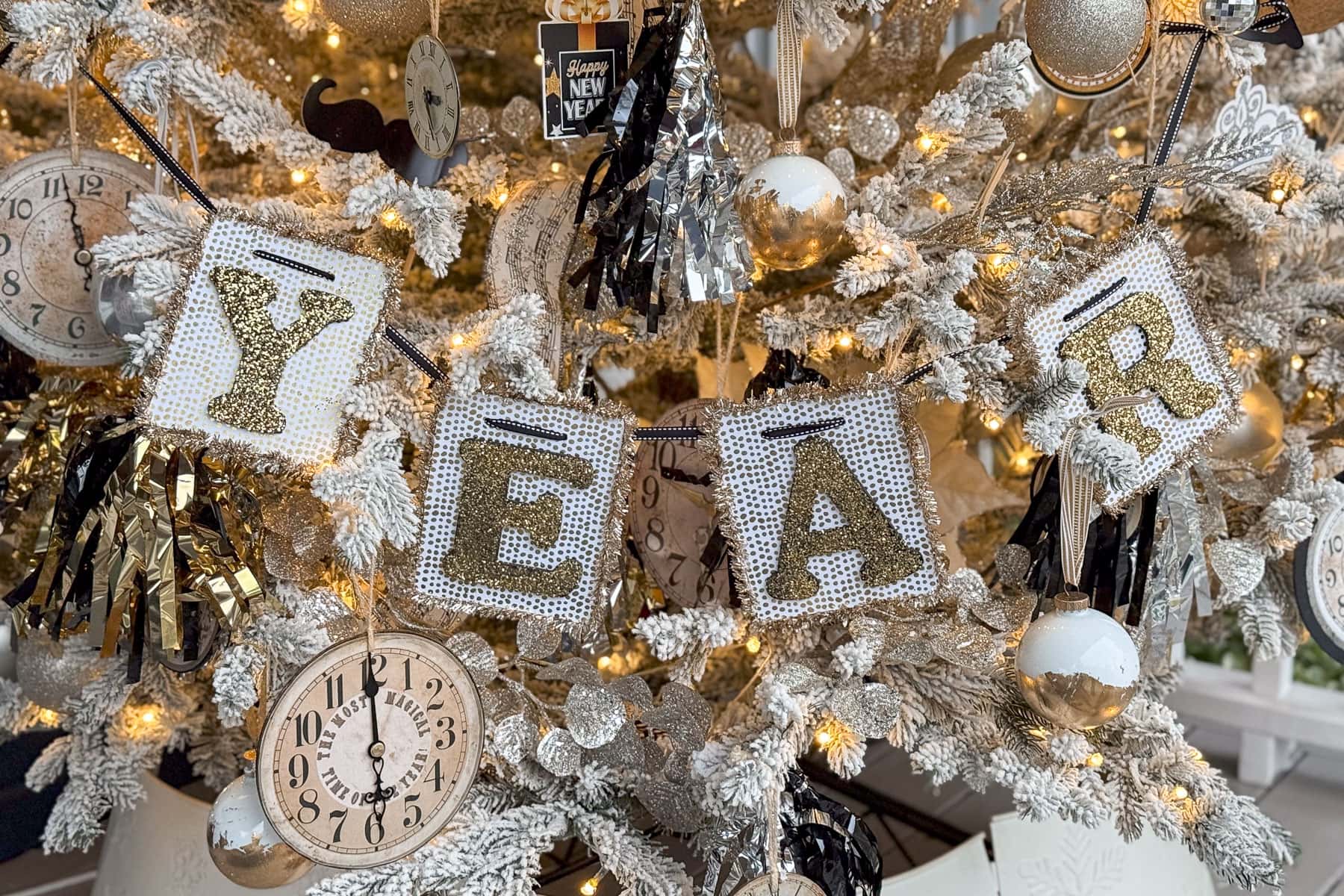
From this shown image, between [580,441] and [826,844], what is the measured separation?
31 cm

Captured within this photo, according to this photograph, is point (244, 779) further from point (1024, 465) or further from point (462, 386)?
point (1024, 465)

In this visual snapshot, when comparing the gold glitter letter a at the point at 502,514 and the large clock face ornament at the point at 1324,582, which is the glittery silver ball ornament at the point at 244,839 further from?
the large clock face ornament at the point at 1324,582

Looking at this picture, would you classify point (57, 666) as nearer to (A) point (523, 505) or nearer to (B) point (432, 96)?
(A) point (523, 505)

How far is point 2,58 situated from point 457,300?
365 millimetres

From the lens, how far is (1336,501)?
2.72ft

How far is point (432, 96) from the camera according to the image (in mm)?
664

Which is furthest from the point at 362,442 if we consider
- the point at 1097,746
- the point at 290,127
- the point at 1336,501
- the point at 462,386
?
the point at 1336,501

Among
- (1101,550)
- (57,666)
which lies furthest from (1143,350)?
(57,666)

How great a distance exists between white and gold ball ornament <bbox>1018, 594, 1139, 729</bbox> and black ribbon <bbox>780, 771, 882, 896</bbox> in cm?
15

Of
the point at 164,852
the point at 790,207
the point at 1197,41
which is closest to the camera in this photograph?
the point at 790,207

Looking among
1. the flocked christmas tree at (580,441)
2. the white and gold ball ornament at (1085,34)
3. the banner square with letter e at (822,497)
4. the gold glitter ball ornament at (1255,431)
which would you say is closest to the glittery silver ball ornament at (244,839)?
the flocked christmas tree at (580,441)

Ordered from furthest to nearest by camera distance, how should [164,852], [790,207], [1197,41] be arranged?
[164,852], [1197,41], [790,207]

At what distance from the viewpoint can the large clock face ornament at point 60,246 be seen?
686mm

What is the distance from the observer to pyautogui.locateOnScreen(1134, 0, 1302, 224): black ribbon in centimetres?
71
